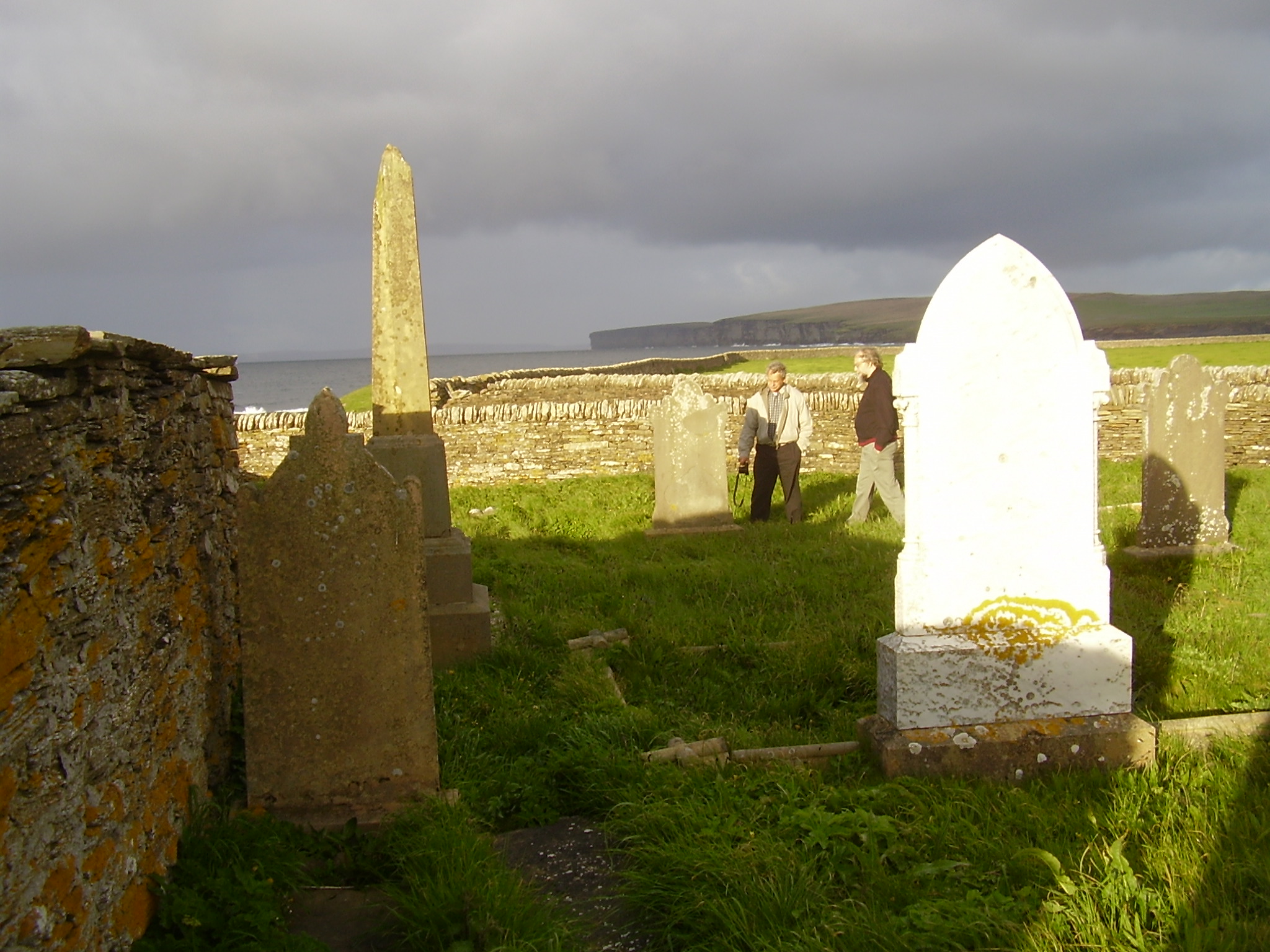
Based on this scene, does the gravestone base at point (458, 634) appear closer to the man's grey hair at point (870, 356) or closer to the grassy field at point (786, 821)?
the grassy field at point (786, 821)

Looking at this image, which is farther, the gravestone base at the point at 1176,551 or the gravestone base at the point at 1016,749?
the gravestone base at the point at 1176,551

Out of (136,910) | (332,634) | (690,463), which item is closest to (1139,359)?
(690,463)

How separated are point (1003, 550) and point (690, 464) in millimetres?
6005

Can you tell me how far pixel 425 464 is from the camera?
5.89m

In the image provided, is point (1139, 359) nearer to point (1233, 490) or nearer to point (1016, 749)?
point (1233, 490)

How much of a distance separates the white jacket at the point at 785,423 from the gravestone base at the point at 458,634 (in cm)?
481

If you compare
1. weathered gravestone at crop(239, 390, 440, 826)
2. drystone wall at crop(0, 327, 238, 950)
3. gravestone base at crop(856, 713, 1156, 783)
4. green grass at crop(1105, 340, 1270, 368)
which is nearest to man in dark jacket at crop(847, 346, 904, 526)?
gravestone base at crop(856, 713, 1156, 783)

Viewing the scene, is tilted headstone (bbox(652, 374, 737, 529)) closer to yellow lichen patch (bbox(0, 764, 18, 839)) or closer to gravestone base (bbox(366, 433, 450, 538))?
gravestone base (bbox(366, 433, 450, 538))

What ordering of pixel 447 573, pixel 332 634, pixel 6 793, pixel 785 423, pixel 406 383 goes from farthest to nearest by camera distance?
1. pixel 785 423
2. pixel 406 383
3. pixel 447 573
4. pixel 332 634
5. pixel 6 793

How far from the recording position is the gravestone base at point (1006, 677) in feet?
12.9

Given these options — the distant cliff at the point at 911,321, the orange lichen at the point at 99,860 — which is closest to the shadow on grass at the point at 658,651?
the orange lichen at the point at 99,860

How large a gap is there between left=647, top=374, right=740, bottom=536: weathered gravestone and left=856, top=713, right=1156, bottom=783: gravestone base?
233 inches

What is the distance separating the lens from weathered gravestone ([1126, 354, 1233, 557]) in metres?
8.15

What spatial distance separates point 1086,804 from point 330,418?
11.0 ft
